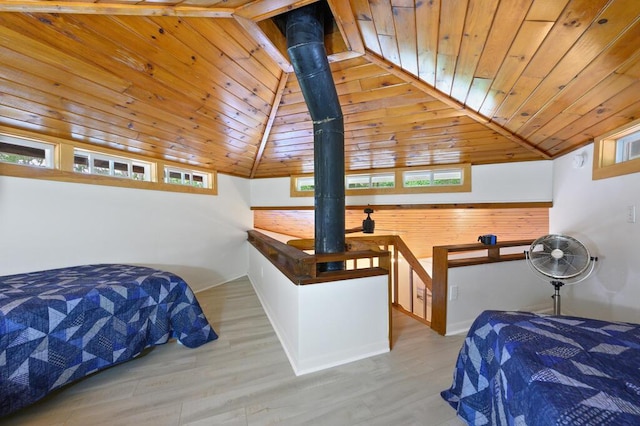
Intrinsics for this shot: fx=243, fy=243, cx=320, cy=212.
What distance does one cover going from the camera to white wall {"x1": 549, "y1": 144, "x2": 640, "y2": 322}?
1982 millimetres

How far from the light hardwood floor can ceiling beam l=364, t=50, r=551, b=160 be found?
219 cm

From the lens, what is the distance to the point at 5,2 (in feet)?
4.25

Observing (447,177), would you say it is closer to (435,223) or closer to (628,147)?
(435,223)

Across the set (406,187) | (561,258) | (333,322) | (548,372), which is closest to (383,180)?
(406,187)

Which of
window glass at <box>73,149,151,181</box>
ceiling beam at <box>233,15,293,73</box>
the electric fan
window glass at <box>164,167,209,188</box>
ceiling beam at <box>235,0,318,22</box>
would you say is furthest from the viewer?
window glass at <box>164,167,209,188</box>

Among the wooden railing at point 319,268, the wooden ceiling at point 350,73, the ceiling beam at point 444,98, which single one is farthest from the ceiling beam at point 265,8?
the wooden railing at point 319,268

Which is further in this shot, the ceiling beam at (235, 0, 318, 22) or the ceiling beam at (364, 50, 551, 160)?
the ceiling beam at (364, 50, 551, 160)

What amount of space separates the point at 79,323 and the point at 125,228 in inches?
61.5

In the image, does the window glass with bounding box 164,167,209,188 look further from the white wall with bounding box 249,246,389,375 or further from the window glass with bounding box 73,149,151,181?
the white wall with bounding box 249,246,389,375

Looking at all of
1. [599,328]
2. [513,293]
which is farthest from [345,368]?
[513,293]

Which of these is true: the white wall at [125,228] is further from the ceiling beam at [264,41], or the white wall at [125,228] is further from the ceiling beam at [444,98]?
the ceiling beam at [444,98]

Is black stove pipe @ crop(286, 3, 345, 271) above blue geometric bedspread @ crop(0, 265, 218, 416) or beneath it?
above

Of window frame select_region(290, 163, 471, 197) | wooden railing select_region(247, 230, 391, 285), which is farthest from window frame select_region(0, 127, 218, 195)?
wooden railing select_region(247, 230, 391, 285)

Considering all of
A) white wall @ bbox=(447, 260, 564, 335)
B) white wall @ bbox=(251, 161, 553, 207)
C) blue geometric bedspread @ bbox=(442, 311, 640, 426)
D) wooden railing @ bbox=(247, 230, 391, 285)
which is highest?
white wall @ bbox=(251, 161, 553, 207)
